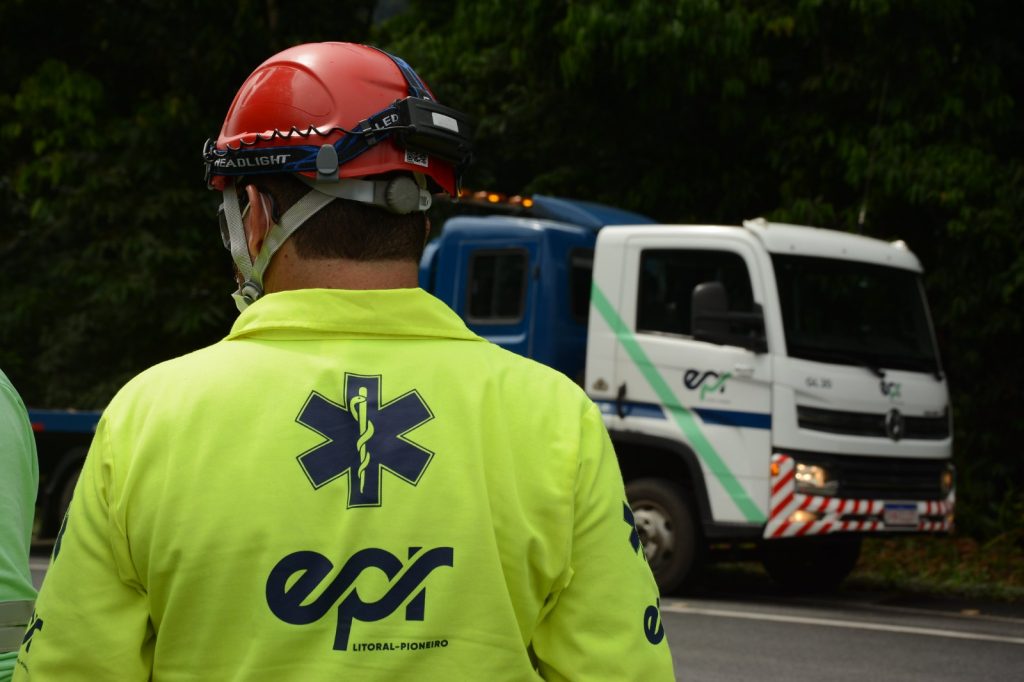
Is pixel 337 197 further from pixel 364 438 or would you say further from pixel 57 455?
pixel 57 455

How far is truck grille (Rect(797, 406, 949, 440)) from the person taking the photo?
9.93 metres

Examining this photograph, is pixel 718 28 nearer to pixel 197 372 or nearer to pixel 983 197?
pixel 983 197

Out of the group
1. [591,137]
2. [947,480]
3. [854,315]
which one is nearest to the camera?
[854,315]

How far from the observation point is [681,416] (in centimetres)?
1020

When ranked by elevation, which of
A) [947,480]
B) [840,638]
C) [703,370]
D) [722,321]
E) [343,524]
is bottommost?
[840,638]

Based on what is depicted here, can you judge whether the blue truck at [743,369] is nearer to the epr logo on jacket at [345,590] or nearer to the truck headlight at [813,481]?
the truck headlight at [813,481]

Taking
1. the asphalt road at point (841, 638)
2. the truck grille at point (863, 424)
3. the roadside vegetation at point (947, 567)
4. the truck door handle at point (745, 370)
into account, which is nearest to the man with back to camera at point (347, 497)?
the asphalt road at point (841, 638)

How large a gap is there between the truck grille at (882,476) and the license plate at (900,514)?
63 mm

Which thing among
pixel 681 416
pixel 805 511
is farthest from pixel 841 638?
pixel 681 416

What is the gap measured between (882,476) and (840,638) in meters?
1.98

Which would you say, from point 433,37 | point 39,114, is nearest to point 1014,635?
point 433,37

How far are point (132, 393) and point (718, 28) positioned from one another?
38.7ft

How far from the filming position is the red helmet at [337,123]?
1.77m

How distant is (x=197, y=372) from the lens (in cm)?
165
